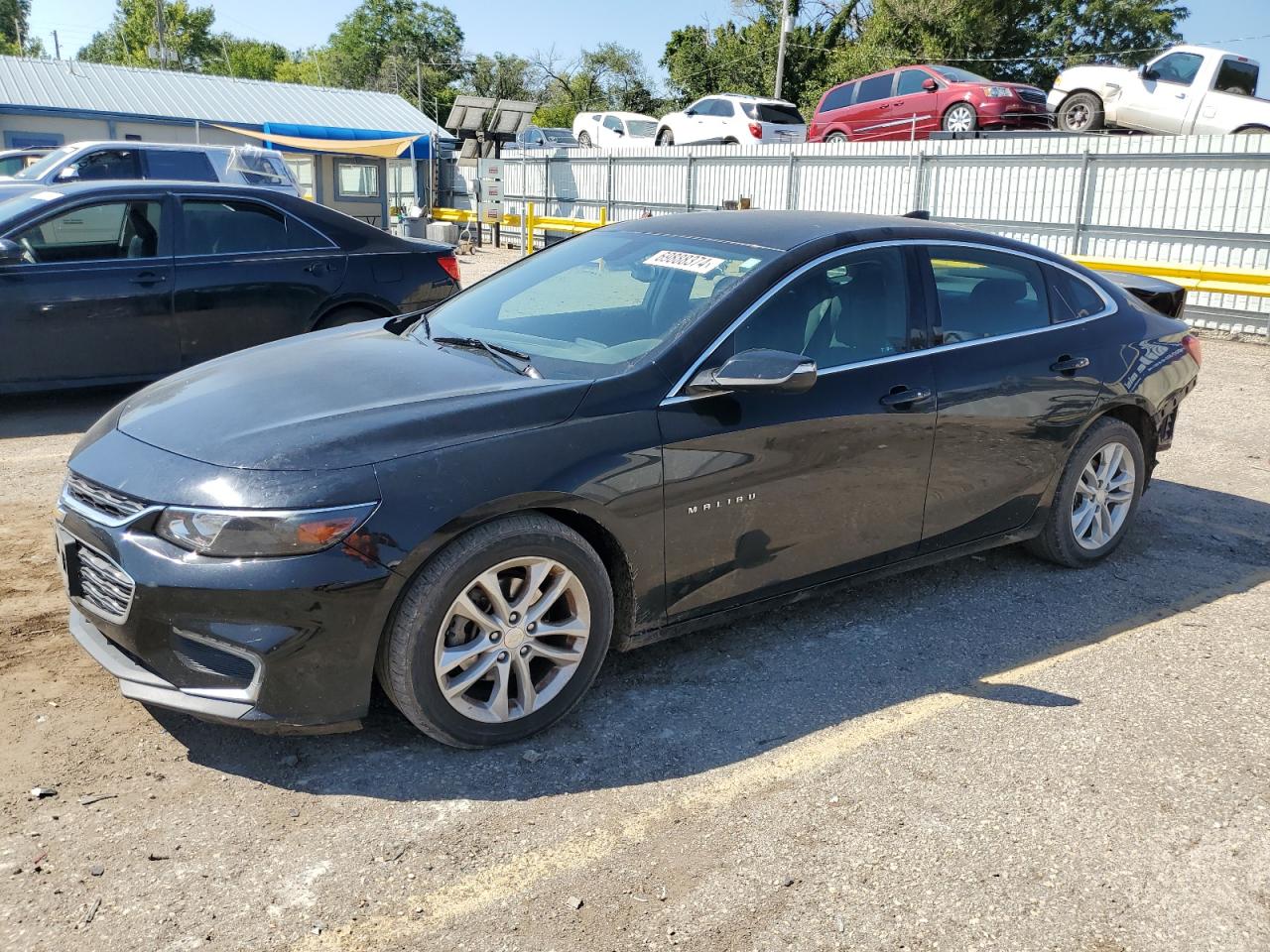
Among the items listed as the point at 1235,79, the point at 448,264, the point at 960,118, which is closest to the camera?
the point at 448,264

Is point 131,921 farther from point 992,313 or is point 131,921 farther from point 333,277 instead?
point 333,277

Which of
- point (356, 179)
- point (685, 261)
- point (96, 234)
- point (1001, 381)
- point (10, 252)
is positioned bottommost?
point (1001, 381)

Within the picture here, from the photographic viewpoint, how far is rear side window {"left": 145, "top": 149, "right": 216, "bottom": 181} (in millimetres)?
13156

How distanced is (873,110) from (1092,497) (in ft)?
57.6

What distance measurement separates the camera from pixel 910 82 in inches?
790

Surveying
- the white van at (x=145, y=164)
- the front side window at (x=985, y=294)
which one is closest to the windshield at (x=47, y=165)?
the white van at (x=145, y=164)

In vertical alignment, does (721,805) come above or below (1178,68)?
below

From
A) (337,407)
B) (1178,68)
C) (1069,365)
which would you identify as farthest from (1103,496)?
(1178,68)

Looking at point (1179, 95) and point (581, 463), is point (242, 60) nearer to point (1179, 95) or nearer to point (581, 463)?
point (1179, 95)

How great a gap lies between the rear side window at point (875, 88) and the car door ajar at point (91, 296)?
54.1ft

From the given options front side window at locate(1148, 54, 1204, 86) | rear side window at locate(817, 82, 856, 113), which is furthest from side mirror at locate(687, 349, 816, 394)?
rear side window at locate(817, 82, 856, 113)

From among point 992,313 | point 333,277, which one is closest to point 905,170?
point 333,277

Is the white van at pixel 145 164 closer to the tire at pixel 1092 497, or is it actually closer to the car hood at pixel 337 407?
the car hood at pixel 337 407

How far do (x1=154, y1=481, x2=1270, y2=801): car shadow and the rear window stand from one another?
19.9 m
